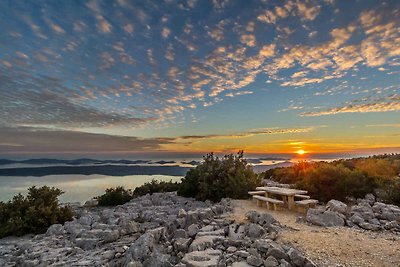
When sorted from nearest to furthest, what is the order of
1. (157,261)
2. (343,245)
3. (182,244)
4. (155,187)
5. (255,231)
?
(157,261), (343,245), (182,244), (255,231), (155,187)

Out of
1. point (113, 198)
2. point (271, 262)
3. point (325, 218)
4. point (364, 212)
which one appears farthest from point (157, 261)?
point (113, 198)

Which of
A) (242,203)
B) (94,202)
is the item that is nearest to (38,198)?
(94,202)

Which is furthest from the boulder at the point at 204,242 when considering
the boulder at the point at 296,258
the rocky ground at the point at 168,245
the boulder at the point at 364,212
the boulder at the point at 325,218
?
the boulder at the point at 364,212

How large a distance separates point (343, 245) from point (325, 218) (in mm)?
2463

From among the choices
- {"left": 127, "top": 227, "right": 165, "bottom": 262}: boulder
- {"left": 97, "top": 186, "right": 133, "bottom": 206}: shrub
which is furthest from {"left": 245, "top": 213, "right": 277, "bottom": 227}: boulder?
{"left": 97, "top": 186, "right": 133, "bottom": 206}: shrub

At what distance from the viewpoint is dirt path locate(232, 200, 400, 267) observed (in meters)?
6.29

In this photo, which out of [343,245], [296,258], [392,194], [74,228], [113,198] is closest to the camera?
[296,258]

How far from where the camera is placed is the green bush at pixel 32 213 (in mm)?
11766

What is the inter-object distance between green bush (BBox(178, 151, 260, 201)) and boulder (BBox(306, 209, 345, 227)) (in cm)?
575

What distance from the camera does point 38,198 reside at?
13320 mm

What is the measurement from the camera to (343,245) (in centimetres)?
716

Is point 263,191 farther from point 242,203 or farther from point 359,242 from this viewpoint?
point 359,242

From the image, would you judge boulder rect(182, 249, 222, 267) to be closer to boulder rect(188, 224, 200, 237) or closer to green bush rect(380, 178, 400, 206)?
boulder rect(188, 224, 200, 237)

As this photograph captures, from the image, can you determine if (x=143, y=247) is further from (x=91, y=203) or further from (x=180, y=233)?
(x=91, y=203)
